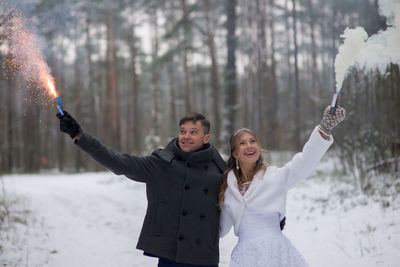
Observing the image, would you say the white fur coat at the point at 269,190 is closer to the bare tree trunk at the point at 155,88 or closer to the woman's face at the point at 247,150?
the woman's face at the point at 247,150

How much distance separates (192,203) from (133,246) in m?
3.59

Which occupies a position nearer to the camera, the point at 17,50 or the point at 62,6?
the point at 17,50

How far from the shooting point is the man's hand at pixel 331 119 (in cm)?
276

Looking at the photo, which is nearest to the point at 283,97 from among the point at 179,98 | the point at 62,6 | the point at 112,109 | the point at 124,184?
the point at 179,98

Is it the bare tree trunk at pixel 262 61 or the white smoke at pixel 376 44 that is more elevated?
the bare tree trunk at pixel 262 61

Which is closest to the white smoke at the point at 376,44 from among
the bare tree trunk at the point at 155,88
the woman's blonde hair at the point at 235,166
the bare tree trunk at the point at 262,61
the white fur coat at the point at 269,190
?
the white fur coat at the point at 269,190

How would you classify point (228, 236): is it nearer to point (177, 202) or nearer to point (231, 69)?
point (177, 202)

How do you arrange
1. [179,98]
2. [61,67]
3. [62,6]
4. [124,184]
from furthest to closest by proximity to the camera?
[179,98] → [61,67] → [124,184] → [62,6]

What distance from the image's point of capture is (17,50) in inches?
172

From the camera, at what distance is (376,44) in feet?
12.8

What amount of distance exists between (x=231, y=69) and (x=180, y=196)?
11411 mm

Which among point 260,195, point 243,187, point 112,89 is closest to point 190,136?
point 243,187

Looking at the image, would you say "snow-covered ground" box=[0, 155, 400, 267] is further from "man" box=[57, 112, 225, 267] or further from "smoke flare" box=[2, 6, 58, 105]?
"smoke flare" box=[2, 6, 58, 105]

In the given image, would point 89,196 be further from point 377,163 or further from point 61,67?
point 61,67
